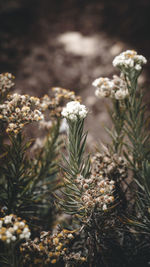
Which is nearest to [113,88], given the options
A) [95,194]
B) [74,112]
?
[74,112]

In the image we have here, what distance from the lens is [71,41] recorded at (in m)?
1.91

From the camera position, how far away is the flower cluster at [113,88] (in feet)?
2.13

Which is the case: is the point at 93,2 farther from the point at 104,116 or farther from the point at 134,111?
the point at 134,111

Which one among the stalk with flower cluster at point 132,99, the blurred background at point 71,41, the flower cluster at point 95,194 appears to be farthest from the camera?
the blurred background at point 71,41

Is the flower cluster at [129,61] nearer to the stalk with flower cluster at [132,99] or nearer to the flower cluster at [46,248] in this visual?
the stalk with flower cluster at [132,99]

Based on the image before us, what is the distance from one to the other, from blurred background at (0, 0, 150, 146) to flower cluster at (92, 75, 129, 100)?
734mm

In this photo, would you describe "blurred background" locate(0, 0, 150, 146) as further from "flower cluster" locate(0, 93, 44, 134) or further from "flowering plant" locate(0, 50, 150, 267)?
"flower cluster" locate(0, 93, 44, 134)

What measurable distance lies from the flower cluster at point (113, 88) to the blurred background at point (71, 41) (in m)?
0.73

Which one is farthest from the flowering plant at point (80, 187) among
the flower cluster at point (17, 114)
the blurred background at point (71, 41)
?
the blurred background at point (71, 41)

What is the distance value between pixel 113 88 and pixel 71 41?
4.61 ft

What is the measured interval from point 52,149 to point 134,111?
314mm

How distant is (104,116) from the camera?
1.51 metres

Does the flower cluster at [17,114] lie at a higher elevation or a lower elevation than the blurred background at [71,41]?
lower

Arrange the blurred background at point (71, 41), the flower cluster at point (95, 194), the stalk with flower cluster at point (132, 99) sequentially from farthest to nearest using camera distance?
the blurred background at point (71, 41) → the stalk with flower cluster at point (132, 99) → the flower cluster at point (95, 194)
